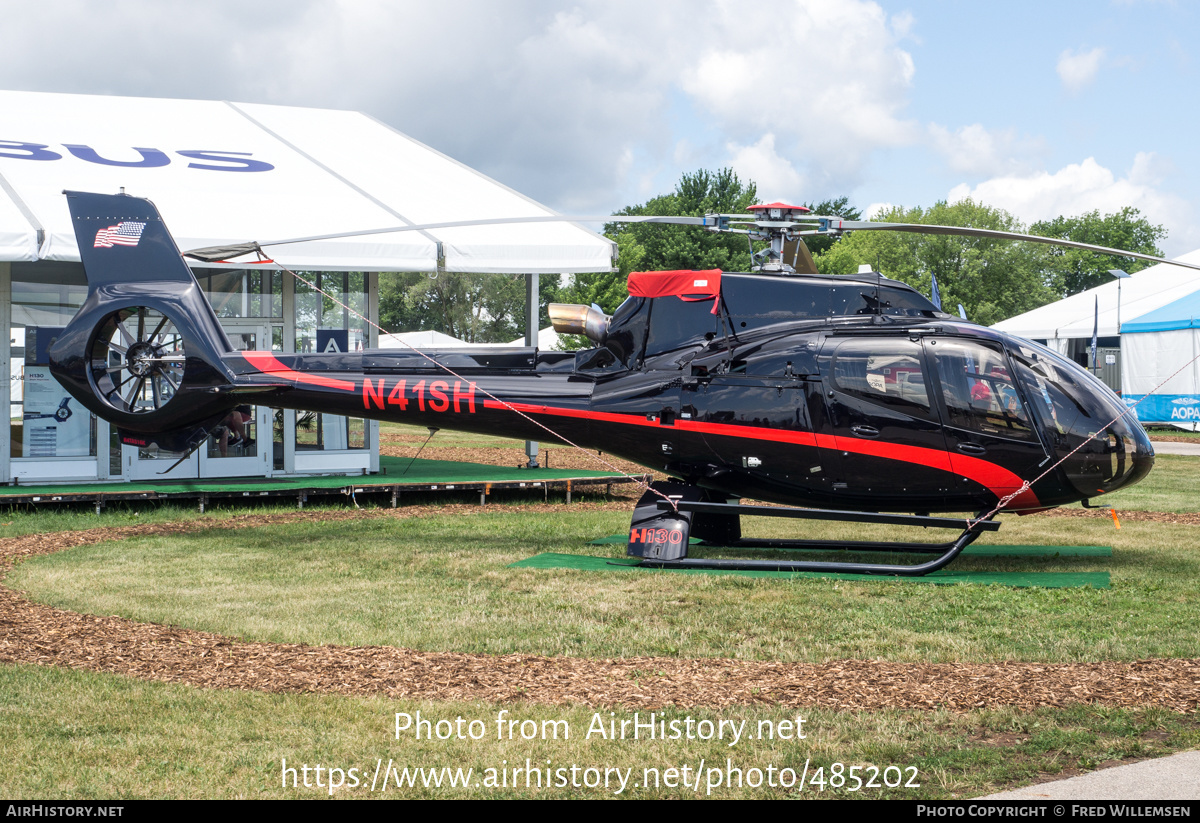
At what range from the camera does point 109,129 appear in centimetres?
1762

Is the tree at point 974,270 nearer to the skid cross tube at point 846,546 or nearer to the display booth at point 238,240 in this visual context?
the display booth at point 238,240

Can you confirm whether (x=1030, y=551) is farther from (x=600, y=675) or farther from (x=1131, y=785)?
(x=1131, y=785)

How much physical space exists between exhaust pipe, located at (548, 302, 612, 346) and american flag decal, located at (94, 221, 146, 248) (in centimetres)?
508

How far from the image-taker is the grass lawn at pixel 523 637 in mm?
5160

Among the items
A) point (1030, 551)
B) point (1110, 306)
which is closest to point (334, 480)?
point (1030, 551)

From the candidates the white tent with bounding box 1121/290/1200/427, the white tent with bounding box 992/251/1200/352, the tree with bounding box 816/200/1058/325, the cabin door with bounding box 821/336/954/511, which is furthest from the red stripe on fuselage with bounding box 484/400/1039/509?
the tree with bounding box 816/200/1058/325

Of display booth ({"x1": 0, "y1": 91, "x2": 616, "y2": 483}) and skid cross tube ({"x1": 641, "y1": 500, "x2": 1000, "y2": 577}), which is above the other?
display booth ({"x1": 0, "y1": 91, "x2": 616, "y2": 483})

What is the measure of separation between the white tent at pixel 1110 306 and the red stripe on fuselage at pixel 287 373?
2964 centimetres

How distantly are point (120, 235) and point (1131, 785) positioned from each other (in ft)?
37.7

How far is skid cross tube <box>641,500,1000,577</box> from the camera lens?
955cm

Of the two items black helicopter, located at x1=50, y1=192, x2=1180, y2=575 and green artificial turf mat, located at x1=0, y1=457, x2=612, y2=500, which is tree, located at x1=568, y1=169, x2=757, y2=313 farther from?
black helicopter, located at x1=50, y1=192, x2=1180, y2=575

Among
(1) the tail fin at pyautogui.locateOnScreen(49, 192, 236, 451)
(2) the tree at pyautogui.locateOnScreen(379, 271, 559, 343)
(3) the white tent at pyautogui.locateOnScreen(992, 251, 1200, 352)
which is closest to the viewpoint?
(1) the tail fin at pyautogui.locateOnScreen(49, 192, 236, 451)

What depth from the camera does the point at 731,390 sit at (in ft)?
33.8

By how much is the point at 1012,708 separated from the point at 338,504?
1178 cm
